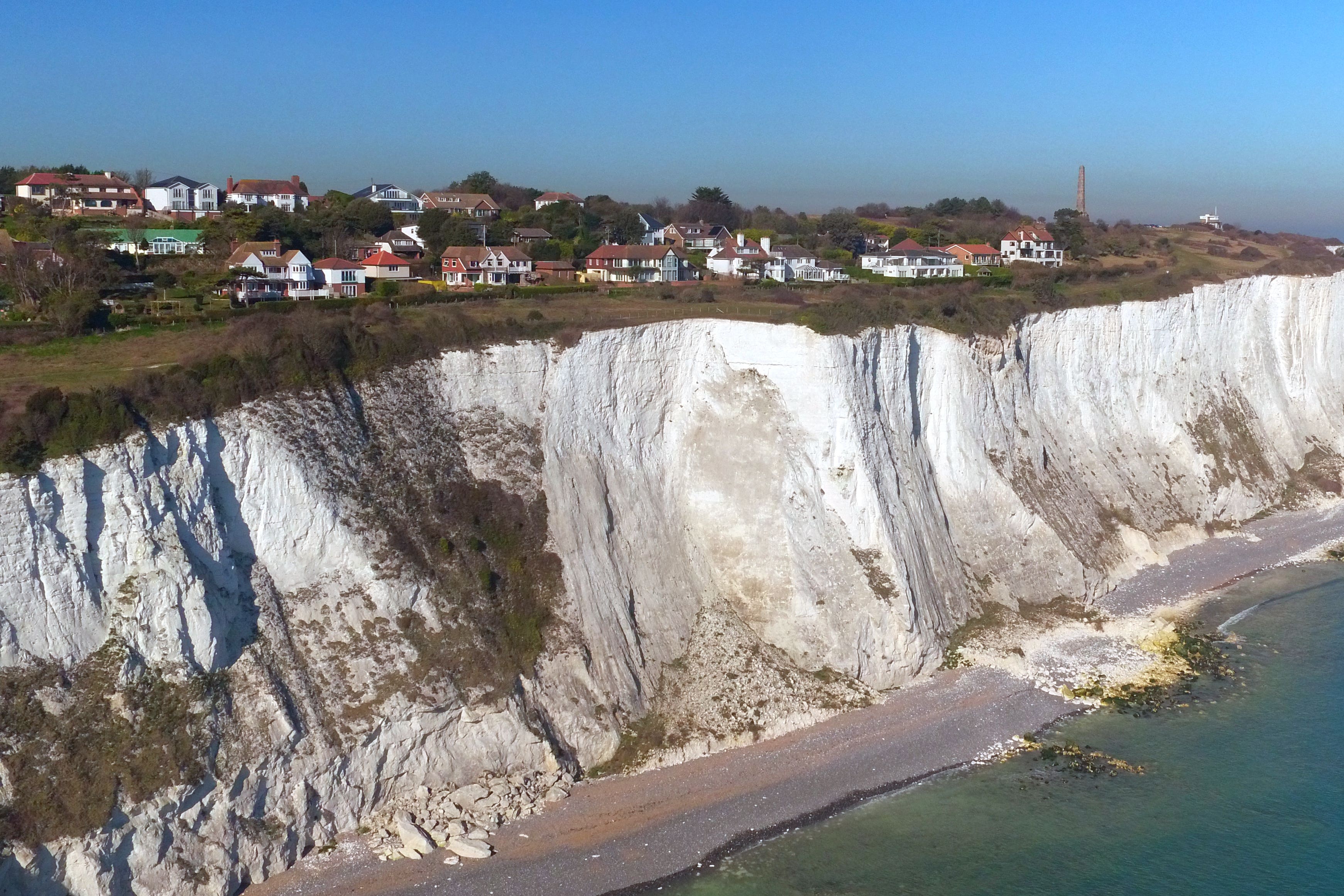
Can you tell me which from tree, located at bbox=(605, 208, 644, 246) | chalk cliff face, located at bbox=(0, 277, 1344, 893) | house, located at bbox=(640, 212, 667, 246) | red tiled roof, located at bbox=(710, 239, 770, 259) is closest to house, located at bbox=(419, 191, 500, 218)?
tree, located at bbox=(605, 208, 644, 246)

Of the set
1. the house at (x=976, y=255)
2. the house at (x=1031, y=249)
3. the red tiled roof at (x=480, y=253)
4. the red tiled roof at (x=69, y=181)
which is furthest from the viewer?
the house at (x=1031, y=249)

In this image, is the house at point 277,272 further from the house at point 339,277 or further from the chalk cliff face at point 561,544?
the chalk cliff face at point 561,544

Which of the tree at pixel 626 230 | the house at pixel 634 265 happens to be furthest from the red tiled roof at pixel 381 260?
the tree at pixel 626 230

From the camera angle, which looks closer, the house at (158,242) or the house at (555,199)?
the house at (158,242)

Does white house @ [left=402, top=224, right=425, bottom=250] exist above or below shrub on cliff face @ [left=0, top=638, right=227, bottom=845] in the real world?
above

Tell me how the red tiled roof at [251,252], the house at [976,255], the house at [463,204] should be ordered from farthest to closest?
the house at [976,255], the house at [463,204], the red tiled roof at [251,252]

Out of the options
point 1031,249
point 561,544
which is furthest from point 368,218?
point 1031,249

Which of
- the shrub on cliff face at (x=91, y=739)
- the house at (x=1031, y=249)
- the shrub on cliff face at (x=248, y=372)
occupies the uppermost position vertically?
the house at (x=1031, y=249)

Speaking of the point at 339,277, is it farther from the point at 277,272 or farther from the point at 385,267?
the point at 385,267

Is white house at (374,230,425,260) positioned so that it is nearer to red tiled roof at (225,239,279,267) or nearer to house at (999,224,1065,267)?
red tiled roof at (225,239,279,267)
